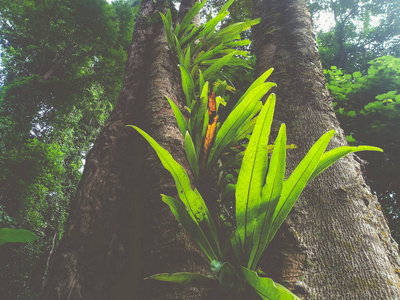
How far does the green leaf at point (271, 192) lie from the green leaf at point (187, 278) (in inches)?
3.6

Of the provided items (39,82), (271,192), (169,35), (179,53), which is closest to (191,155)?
(271,192)

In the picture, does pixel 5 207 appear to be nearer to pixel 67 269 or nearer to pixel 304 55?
pixel 67 269

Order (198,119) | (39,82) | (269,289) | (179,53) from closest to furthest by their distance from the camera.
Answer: (269,289), (198,119), (179,53), (39,82)

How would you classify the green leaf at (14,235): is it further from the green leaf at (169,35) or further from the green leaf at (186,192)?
the green leaf at (169,35)

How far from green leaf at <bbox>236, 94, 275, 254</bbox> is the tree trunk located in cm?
17

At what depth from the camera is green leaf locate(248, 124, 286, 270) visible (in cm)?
43

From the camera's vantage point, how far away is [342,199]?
1.76 feet

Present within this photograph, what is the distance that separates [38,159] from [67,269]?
5908 mm

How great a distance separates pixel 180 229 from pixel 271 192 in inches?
9.1

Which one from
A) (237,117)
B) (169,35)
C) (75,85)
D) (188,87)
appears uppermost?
(75,85)

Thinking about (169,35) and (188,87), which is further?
(169,35)

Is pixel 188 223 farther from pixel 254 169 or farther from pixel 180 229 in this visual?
Result: pixel 254 169

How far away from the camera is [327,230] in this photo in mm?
500

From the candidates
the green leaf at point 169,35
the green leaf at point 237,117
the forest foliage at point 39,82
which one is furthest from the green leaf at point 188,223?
the forest foliage at point 39,82
